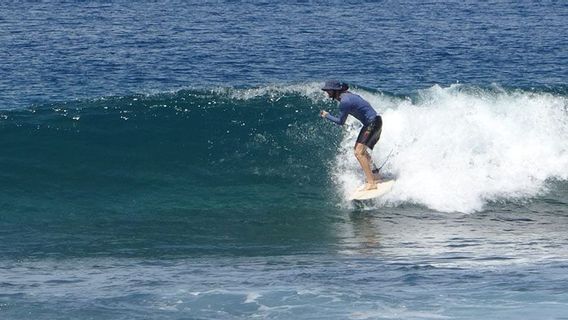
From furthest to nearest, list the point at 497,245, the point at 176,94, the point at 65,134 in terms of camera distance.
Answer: the point at 176,94 < the point at 65,134 < the point at 497,245

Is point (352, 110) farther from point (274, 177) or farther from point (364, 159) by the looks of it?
point (274, 177)

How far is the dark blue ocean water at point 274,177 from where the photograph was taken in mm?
12398

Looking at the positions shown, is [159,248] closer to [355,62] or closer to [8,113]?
[8,113]

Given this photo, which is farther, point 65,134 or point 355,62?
point 355,62

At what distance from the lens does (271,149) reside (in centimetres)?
2038

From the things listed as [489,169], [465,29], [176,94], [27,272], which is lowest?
[27,272]

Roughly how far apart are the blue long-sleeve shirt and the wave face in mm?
1512

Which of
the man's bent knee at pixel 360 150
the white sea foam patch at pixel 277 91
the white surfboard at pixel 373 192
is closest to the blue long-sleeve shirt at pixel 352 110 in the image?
the man's bent knee at pixel 360 150

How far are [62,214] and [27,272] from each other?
349 centimetres

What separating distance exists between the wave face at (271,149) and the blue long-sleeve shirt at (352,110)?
1.51 metres

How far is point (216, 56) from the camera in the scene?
94.0 ft

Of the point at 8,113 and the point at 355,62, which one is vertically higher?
the point at 355,62

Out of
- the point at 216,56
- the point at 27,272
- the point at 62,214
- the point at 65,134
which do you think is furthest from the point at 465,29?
the point at 27,272

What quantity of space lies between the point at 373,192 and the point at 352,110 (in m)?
1.40
